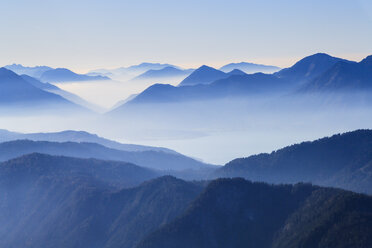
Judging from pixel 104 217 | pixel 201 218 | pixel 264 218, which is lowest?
pixel 104 217

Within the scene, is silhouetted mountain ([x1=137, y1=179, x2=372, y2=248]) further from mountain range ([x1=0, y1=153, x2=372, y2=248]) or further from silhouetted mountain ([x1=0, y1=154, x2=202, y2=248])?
silhouetted mountain ([x1=0, y1=154, x2=202, y2=248])

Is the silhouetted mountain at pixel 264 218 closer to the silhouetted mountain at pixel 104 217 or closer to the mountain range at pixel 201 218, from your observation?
the mountain range at pixel 201 218

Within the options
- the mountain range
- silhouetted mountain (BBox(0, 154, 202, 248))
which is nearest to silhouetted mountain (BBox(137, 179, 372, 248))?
the mountain range

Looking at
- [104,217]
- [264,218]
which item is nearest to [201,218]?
[264,218]

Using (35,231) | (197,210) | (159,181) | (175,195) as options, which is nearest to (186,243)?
(197,210)

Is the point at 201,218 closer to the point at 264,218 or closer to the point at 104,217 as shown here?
the point at 264,218

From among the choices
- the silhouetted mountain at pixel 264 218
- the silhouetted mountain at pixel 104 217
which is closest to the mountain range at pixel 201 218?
the silhouetted mountain at pixel 104 217

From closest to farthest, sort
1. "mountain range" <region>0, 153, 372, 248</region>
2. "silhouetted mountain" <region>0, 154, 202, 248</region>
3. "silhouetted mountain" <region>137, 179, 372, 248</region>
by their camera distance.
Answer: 1. "silhouetted mountain" <region>137, 179, 372, 248</region>
2. "mountain range" <region>0, 153, 372, 248</region>
3. "silhouetted mountain" <region>0, 154, 202, 248</region>

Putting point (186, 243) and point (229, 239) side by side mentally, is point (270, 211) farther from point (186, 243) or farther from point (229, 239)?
point (186, 243)

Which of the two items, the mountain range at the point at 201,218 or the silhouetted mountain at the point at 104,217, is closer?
the mountain range at the point at 201,218
